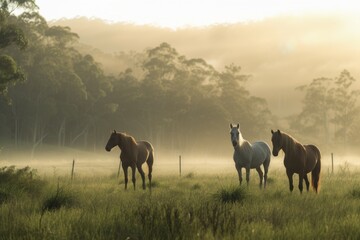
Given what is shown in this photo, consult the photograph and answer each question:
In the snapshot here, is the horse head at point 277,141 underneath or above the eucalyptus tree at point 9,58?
underneath

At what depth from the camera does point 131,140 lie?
1686cm

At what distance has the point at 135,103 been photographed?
251ft

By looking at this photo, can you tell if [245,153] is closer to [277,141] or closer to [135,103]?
[277,141]

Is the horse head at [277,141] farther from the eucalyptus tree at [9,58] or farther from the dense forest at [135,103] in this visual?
the dense forest at [135,103]

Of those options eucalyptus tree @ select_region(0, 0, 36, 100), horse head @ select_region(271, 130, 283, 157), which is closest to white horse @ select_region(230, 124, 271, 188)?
horse head @ select_region(271, 130, 283, 157)

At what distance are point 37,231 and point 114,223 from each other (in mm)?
1101

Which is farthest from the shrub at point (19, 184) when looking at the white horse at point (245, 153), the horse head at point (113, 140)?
the white horse at point (245, 153)

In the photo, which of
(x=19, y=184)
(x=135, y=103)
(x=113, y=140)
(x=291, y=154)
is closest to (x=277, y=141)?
(x=291, y=154)

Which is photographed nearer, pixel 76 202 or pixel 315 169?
pixel 76 202

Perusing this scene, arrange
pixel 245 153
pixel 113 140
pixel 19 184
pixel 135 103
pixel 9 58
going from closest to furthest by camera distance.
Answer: pixel 19 184 < pixel 113 140 < pixel 245 153 < pixel 9 58 < pixel 135 103

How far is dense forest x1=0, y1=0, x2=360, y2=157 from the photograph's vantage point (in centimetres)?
6176

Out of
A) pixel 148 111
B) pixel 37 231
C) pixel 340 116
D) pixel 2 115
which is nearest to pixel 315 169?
pixel 37 231

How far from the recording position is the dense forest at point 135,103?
203 ft

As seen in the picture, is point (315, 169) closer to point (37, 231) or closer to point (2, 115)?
point (37, 231)
